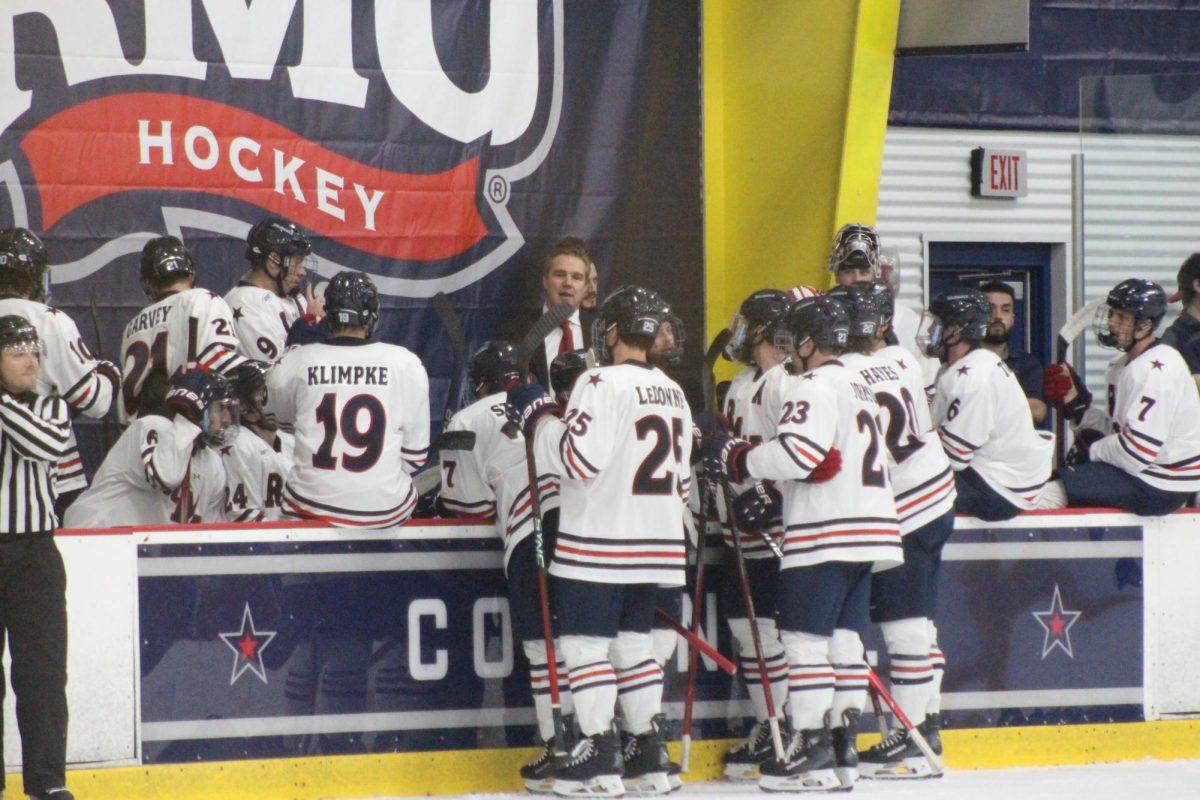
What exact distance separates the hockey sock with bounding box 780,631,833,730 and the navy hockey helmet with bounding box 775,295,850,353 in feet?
2.86

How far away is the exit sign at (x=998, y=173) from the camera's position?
29.1ft

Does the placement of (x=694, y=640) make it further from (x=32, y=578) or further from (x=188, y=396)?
(x=32, y=578)

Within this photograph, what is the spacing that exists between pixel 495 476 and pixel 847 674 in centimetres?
122

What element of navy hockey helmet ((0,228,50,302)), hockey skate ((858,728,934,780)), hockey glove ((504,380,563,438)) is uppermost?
navy hockey helmet ((0,228,50,302))

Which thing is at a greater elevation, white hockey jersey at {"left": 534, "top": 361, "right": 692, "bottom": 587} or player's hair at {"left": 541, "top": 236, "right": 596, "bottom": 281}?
player's hair at {"left": 541, "top": 236, "right": 596, "bottom": 281}

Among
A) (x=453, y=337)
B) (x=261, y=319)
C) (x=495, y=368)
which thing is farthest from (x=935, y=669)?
(x=261, y=319)

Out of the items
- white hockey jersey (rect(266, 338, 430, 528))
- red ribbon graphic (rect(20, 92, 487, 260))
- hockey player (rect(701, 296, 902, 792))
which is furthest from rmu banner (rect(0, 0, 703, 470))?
hockey player (rect(701, 296, 902, 792))

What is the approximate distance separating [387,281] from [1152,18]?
438 centimetres

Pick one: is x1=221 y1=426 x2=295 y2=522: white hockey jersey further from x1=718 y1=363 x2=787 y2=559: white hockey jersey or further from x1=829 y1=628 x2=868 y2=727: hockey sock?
x1=829 y1=628 x2=868 y2=727: hockey sock

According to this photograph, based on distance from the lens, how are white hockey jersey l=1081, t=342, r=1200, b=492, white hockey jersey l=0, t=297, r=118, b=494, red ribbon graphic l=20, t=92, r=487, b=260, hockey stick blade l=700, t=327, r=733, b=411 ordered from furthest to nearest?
1. red ribbon graphic l=20, t=92, r=487, b=260
2. hockey stick blade l=700, t=327, r=733, b=411
3. white hockey jersey l=1081, t=342, r=1200, b=492
4. white hockey jersey l=0, t=297, r=118, b=494

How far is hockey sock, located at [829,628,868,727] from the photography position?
551 cm

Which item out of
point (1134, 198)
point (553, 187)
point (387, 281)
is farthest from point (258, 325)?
point (1134, 198)

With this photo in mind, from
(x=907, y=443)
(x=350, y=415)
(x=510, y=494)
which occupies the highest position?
(x=350, y=415)

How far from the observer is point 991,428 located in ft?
19.6
